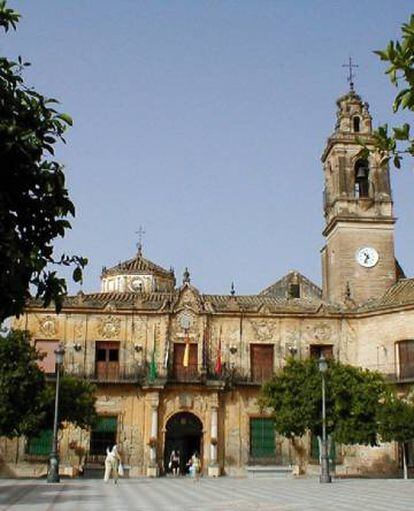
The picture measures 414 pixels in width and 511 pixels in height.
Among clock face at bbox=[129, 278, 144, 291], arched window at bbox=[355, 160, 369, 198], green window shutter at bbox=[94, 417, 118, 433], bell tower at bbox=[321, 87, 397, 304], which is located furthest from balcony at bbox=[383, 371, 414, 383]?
clock face at bbox=[129, 278, 144, 291]

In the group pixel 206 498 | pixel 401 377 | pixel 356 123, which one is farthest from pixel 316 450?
pixel 206 498

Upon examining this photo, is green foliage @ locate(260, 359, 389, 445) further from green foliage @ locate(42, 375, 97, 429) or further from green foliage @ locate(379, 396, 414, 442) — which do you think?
green foliage @ locate(42, 375, 97, 429)

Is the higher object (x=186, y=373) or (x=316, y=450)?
(x=186, y=373)

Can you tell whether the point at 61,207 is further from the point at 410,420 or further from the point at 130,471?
the point at 130,471

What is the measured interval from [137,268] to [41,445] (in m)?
15.9

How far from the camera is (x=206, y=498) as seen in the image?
1819 centimetres

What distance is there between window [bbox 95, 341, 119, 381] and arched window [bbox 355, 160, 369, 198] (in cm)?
1416

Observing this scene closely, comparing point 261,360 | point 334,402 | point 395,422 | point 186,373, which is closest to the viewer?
point 395,422

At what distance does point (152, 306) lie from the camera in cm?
3556

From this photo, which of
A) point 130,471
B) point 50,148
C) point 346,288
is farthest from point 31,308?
point 50,148

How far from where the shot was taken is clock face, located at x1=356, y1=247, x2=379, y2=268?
37.2 meters

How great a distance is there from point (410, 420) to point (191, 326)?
11028 mm

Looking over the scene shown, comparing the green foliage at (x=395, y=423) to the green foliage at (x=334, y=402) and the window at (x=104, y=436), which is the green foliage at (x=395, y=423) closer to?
the green foliage at (x=334, y=402)

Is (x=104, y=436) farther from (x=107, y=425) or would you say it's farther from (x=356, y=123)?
(x=356, y=123)
